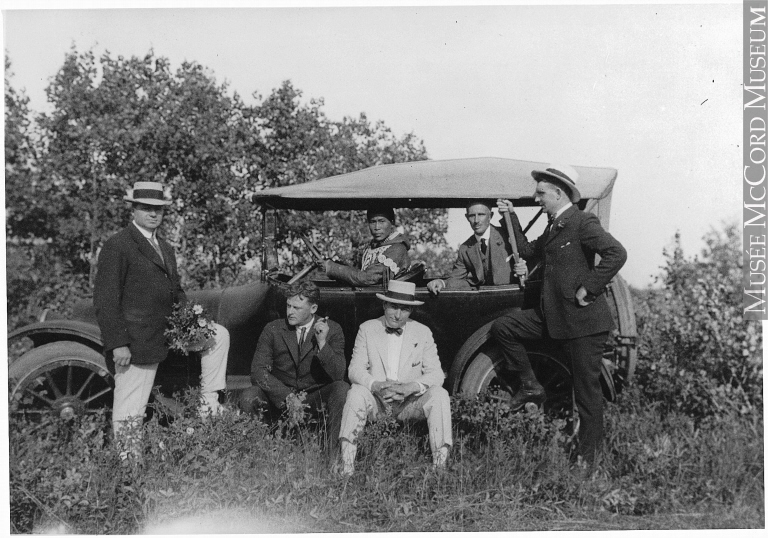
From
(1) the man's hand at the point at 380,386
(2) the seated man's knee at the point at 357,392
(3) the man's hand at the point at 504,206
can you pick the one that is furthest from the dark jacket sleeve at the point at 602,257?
(2) the seated man's knee at the point at 357,392

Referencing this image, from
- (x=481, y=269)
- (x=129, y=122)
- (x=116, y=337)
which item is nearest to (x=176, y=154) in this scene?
(x=129, y=122)

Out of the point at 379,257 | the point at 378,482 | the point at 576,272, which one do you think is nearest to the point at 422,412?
the point at 378,482

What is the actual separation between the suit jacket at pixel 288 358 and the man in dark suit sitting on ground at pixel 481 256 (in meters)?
0.82

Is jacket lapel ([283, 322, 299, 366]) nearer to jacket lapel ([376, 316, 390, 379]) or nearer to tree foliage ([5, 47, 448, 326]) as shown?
jacket lapel ([376, 316, 390, 379])

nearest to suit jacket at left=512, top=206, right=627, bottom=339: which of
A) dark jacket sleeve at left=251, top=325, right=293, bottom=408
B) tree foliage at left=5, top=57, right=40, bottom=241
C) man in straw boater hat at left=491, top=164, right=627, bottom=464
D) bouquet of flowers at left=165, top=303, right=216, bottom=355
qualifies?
man in straw boater hat at left=491, top=164, right=627, bottom=464

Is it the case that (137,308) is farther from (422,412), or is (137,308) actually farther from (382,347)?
(422,412)

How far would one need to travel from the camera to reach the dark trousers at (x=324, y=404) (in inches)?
161

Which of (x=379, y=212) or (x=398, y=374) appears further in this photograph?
(x=379, y=212)

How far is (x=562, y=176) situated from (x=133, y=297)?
8.91ft

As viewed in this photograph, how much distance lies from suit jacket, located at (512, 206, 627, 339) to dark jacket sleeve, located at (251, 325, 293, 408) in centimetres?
167

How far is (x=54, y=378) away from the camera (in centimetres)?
463

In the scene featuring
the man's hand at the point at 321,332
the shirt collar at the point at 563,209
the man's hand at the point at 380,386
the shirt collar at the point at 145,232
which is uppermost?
the shirt collar at the point at 563,209

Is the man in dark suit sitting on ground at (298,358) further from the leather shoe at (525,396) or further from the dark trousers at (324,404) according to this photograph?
the leather shoe at (525,396)

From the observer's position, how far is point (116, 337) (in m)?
4.11
